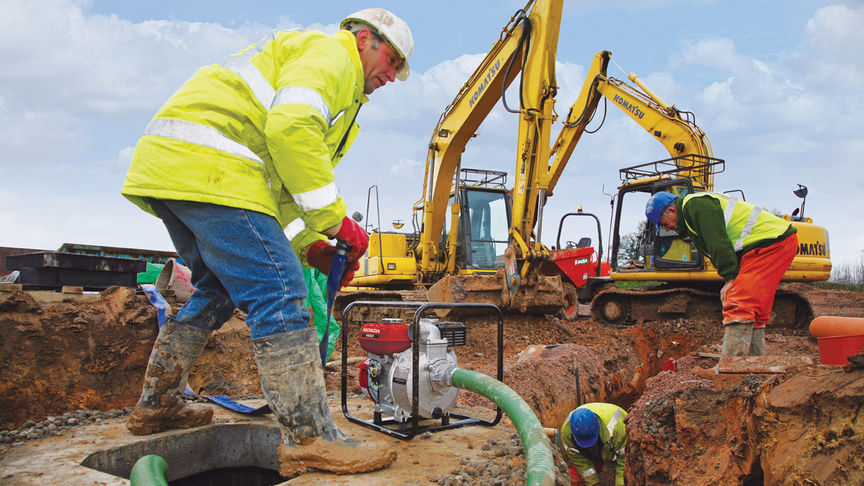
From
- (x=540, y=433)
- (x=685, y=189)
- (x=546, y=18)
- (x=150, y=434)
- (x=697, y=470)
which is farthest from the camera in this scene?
(x=685, y=189)

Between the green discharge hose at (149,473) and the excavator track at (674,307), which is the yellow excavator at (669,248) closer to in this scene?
the excavator track at (674,307)

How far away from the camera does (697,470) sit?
120 inches

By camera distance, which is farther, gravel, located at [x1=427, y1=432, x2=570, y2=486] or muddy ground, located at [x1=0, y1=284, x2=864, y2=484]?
muddy ground, located at [x1=0, y1=284, x2=864, y2=484]

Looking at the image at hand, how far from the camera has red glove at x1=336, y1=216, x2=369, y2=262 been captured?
7.96 ft

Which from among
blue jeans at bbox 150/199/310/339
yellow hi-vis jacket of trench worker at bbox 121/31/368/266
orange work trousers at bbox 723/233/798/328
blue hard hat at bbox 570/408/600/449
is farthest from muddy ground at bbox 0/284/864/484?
yellow hi-vis jacket of trench worker at bbox 121/31/368/266

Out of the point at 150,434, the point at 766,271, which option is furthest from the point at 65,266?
the point at 766,271

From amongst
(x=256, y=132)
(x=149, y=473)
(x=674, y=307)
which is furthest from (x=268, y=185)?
(x=674, y=307)

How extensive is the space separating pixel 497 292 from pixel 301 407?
6.39 metres

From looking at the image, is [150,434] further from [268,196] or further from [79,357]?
[268,196]

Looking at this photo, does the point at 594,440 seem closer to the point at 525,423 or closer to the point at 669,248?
the point at 525,423

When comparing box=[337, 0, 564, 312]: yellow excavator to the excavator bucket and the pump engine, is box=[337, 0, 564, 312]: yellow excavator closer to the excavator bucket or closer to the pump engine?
the excavator bucket

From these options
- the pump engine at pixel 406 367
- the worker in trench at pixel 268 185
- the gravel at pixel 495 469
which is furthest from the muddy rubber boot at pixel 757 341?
the worker in trench at pixel 268 185

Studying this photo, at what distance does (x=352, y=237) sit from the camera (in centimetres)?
246

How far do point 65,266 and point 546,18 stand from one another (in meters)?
6.69
